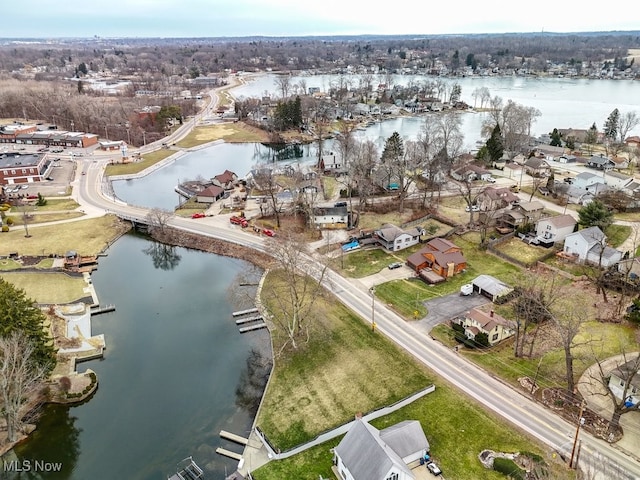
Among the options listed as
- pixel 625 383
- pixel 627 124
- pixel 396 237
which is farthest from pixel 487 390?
pixel 627 124

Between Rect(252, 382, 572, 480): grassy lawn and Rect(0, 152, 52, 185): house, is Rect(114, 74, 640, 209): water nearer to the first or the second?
Rect(0, 152, 52, 185): house

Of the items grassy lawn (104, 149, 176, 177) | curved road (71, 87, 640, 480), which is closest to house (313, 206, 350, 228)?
curved road (71, 87, 640, 480)

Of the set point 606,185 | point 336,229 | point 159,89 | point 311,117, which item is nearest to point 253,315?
point 336,229

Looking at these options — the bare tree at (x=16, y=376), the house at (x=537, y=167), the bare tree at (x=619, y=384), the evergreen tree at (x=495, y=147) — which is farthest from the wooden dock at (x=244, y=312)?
the evergreen tree at (x=495, y=147)

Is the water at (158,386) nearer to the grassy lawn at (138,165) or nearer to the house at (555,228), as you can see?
the house at (555,228)

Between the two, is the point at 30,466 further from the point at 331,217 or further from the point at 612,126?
the point at 612,126

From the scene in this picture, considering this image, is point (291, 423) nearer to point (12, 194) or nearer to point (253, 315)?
point (253, 315)
